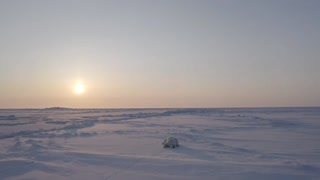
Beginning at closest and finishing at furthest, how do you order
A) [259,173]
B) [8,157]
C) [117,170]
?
[259,173], [117,170], [8,157]

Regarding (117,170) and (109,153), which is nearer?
(117,170)

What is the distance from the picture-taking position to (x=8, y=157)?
34.6ft

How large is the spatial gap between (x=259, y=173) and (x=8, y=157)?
7.43m

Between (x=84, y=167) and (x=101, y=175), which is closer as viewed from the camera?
(x=101, y=175)

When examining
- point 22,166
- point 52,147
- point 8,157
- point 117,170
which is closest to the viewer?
point 117,170

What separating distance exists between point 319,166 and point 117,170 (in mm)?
5334

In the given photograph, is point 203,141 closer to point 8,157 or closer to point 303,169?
point 303,169

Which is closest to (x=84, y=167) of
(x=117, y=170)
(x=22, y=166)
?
(x=117, y=170)

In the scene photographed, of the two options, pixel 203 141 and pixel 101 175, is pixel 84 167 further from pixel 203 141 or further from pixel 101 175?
pixel 203 141

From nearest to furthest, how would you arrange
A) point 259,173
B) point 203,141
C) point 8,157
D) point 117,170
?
1. point 259,173
2. point 117,170
3. point 8,157
4. point 203,141

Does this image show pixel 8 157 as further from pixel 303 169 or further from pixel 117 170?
pixel 303 169

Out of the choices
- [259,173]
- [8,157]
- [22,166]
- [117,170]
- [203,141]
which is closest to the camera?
[259,173]

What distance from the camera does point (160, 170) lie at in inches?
340

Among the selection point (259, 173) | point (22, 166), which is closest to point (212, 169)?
point (259, 173)
